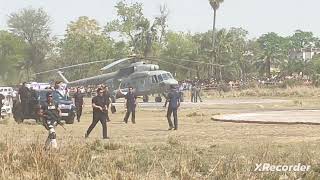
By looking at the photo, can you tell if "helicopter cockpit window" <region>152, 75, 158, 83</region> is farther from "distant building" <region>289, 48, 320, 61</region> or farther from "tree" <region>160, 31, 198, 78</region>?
"distant building" <region>289, 48, 320, 61</region>

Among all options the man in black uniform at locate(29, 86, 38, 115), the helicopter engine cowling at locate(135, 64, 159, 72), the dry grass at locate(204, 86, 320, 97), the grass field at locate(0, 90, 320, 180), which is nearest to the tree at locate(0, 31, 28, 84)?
the dry grass at locate(204, 86, 320, 97)

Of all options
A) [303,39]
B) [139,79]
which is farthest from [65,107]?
[303,39]

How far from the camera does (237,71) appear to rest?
102938 mm

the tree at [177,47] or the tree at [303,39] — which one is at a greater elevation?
the tree at [303,39]

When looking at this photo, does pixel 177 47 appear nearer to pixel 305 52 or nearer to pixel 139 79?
pixel 305 52

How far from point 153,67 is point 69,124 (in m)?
20.9

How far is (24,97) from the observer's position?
27062mm

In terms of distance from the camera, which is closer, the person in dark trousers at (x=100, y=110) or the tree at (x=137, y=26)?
the person in dark trousers at (x=100, y=110)

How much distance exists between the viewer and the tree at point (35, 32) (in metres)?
108

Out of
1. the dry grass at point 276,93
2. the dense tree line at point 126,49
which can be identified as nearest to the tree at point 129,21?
the dense tree line at point 126,49

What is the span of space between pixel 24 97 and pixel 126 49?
76.9 m

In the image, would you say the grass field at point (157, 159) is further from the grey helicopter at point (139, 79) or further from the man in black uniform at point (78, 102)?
the grey helicopter at point (139, 79)

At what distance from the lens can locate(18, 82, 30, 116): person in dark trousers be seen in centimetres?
2670

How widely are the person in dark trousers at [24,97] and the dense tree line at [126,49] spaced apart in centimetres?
6908
